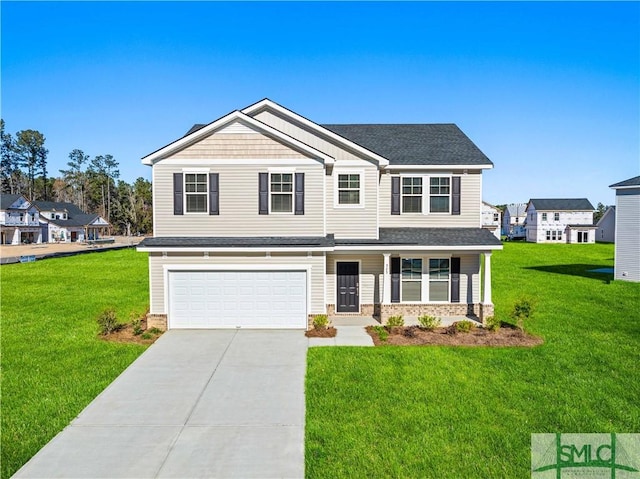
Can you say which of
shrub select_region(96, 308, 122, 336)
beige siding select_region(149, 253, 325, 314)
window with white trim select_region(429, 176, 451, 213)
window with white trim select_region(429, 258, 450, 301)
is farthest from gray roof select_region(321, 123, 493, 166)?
shrub select_region(96, 308, 122, 336)

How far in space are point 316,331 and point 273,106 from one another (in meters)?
8.71

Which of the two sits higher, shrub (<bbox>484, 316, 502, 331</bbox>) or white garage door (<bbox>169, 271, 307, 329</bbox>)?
white garage door (<bbox>169, 271, 307, 329</bbox>)

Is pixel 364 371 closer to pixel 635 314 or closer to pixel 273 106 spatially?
pixel 273 106

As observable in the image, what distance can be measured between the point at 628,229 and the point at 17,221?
253 feet

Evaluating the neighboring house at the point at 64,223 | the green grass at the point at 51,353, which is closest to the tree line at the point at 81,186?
the neighboring house at the point at 64,223

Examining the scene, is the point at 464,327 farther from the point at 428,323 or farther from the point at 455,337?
the point at 428,323

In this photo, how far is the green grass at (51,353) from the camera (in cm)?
739

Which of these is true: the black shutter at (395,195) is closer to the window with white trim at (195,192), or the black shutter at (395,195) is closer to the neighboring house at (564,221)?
the window with white trim at (195,192)

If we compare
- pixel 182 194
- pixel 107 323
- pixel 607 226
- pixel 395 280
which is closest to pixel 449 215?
pixel 395 280

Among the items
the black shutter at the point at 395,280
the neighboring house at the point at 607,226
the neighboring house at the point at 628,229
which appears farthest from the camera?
the neighboring house at the point at 607,226

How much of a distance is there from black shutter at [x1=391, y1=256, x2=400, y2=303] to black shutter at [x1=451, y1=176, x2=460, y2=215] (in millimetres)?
3124

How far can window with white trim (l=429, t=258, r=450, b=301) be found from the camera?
1548 cm

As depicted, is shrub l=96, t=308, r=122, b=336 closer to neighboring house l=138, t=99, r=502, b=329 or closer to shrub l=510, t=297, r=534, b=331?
neighboring house l=138, t=99, r=502, b=329

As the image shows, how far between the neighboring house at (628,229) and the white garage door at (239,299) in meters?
21.9
